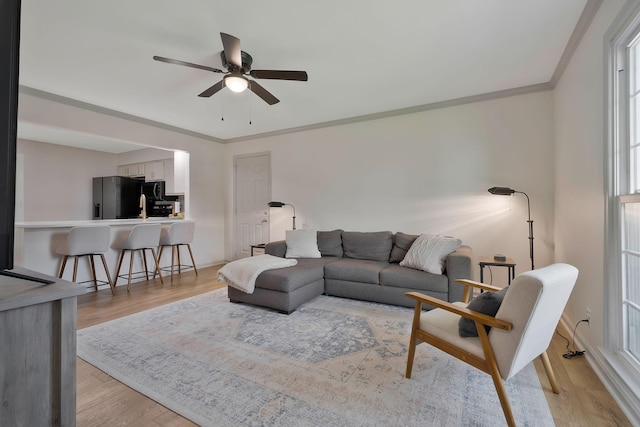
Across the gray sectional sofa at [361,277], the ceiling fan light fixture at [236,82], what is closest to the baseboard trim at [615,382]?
the gray sectional sofa at [361,277]

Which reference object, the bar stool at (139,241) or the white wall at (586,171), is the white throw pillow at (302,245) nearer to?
the bar stool at (139,241)

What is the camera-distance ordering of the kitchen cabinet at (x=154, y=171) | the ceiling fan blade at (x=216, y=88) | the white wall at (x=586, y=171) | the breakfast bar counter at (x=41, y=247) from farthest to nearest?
1. the kitchen cabinet at (x=154, y=171)
2. the breakfast bar counter at (x=41, y=247)
3. the ceiling fan blade at (x=216, y=88)
4. the white wall at (x=586, y=171)

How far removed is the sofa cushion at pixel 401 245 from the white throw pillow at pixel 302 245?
107 cm

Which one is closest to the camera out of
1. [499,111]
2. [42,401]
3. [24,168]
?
[42,401]

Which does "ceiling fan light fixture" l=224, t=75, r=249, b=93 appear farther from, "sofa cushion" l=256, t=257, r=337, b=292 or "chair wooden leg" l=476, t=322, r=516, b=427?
"chair wooden leg" l=476, t=322, r=516, b=427

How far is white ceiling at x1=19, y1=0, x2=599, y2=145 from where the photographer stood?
208cm

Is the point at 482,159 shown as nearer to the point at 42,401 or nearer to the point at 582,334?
the point at 582,334

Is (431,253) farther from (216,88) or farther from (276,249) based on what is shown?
(216,88)

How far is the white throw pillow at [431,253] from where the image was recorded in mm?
3154

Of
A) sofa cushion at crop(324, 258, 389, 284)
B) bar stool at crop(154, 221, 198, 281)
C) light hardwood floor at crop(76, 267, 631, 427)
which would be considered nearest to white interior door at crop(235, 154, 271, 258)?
bar stool at crop(154, 221, 198, 281)

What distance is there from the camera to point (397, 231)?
4160 mm

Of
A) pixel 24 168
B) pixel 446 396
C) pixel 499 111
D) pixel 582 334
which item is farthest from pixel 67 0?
pixel 24 168

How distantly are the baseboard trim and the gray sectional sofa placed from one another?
1108 millimetres

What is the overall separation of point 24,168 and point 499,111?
8362 millimetres
